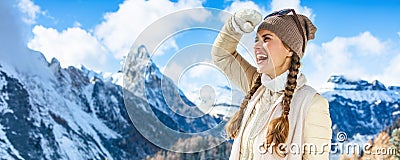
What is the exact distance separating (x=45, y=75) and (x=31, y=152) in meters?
22.5

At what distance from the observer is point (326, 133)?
3.51 ft

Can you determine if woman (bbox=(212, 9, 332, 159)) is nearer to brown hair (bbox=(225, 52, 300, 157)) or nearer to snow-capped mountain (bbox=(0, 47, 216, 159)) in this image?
brown hair (bbox=(225, 52, 300, 157))

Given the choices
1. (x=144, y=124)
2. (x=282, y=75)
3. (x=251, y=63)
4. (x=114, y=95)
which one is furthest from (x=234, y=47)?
(x=114, y=95)

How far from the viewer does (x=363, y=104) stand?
131125mm

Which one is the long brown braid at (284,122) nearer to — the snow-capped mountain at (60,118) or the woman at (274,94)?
the woman at (274,94)

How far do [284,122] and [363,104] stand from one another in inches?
5344

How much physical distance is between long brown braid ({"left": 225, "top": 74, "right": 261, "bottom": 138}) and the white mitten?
0.12 meters

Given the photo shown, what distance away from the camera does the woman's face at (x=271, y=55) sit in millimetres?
1154

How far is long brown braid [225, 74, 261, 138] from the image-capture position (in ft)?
4.01

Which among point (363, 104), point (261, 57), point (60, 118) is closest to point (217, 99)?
point (261, 57)

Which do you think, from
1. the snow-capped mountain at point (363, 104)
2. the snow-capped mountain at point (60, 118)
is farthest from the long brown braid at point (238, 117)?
the snow-capped mountain at point (363, 104)

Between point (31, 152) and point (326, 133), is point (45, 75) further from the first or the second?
point (326, 133)

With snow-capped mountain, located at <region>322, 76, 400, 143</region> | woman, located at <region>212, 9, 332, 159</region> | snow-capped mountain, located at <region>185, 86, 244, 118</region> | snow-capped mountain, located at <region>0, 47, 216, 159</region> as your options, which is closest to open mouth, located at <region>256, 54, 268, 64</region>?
woman, located at <region>212, 9, 332, 159</region>

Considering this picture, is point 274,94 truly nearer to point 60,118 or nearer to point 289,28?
point 289,28
